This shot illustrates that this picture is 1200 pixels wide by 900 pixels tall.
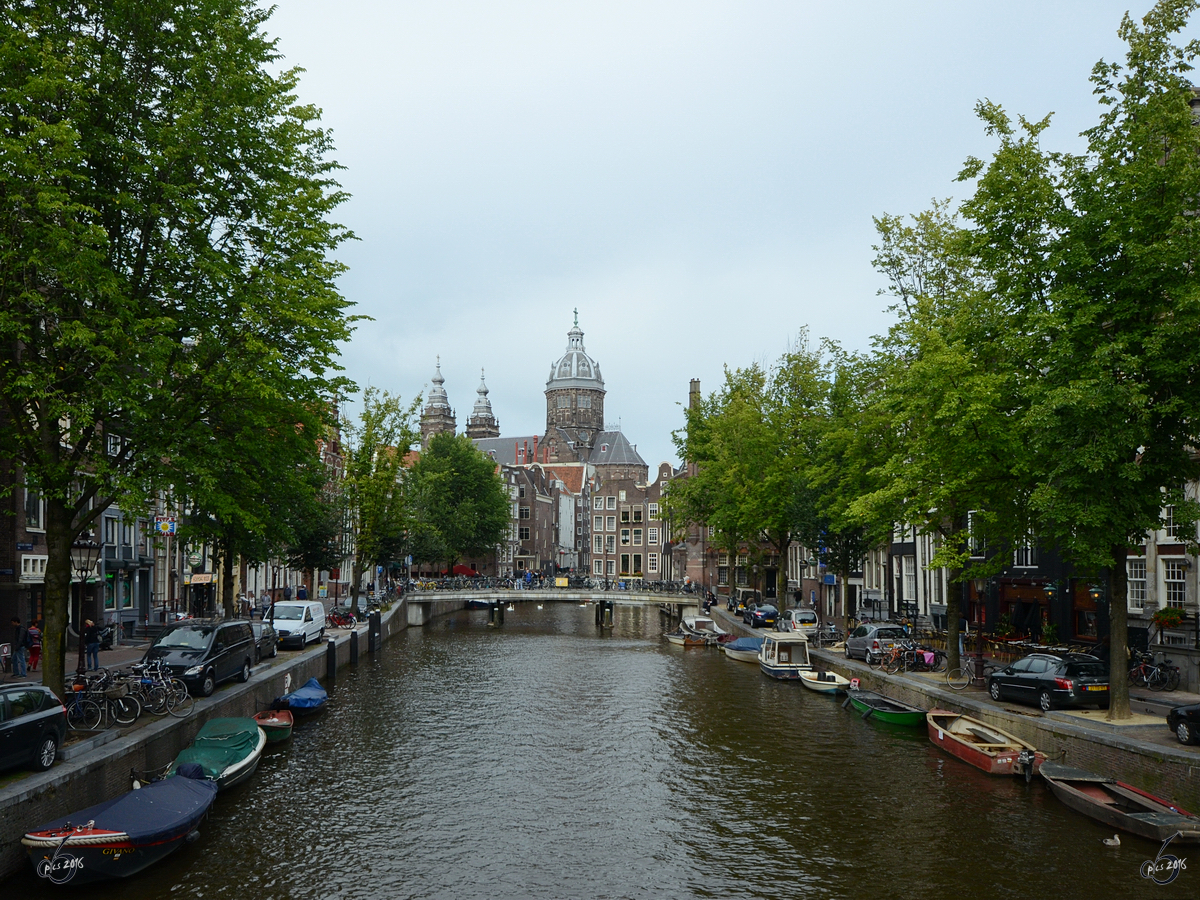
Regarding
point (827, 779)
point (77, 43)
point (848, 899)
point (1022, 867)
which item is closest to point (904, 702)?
point (827, 779)

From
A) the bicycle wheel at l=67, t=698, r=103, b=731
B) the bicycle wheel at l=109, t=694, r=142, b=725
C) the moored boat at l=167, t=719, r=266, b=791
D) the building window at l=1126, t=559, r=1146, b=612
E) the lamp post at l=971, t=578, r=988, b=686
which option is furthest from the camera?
the building window at l=1126, t=559, r=1146, b=612

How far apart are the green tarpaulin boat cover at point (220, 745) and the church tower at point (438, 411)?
6219 inches

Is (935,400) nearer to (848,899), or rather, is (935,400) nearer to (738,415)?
(848,899)

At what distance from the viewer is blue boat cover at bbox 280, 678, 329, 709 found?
3094cm

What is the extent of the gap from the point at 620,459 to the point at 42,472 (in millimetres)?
154031

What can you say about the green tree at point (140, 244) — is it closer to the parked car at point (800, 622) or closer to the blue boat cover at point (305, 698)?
the blue boat cover at point (305, 698)

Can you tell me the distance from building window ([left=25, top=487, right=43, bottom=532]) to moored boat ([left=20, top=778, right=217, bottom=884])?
21120 mm

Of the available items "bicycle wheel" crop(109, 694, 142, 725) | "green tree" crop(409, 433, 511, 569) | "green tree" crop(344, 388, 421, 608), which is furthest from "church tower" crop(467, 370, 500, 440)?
"bicycle wheel" crop(109, 694, 142, 725)

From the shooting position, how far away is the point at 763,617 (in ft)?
188

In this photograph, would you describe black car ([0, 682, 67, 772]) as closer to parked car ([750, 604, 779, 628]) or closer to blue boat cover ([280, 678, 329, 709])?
blue boat cover ([280, 678, 329, 709])

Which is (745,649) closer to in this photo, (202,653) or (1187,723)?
(202,653)

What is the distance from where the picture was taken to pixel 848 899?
16094mm

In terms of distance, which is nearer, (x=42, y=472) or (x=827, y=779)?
(x=42, y=472)

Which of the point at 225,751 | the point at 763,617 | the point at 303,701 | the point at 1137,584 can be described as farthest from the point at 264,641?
the point at 1137,584
